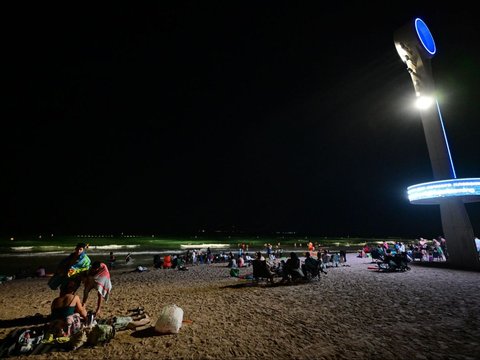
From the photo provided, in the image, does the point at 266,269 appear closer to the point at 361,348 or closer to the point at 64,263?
the point at 361,348

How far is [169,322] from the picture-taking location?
22.9ft

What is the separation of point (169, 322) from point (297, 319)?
12.6 feet

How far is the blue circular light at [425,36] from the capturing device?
81.5ft

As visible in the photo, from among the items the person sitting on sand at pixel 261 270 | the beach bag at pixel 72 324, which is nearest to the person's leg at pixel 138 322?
the beach bag at pixel 72 324

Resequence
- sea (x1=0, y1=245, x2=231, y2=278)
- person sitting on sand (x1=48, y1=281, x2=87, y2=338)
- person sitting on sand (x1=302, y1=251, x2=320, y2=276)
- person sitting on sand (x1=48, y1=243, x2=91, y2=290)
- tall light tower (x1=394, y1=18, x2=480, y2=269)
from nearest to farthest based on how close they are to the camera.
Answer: person sitting on sand (x1=48, y1=281, x2=87, y2=338) < person sitting on sand (x1=48, y1=243, x2=91, y2=290) < person sitting on sand (x1=302, y1=251, x2=320, y2=276) < tall light tower (x1=394, y1=18, x2=480, y2=269) < sea (x1=0, y1=245, x2=231, y2=278)

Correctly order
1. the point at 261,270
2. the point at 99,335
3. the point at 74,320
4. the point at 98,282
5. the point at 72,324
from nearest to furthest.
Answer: the point at 99,335 < the point at 72,324 < the point at 74,320 < the point at 98,282 < the point at 261,270

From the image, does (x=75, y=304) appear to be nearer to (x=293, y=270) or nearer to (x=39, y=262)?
(x=293, y=270)

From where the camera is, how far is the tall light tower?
2086cm

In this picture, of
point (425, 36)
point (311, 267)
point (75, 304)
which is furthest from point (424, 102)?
point (75, 304)

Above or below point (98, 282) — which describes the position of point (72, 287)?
below

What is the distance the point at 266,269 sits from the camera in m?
14.3

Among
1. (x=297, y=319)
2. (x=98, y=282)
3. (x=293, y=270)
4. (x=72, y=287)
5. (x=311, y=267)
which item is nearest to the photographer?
(x=72, y=287)

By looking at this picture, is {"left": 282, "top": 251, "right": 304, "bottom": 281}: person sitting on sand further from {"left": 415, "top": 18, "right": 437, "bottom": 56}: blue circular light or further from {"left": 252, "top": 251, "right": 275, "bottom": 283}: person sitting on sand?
{"left": 415, "top": 18, "right": 437, "bottom": 56}: blue circular light

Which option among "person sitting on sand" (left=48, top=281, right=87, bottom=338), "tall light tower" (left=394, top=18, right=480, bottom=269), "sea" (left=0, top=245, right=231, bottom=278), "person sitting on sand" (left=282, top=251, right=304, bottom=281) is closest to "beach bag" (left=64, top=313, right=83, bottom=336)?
"person sitting on sand" (left=48, top=281, right=87, bottom=338)
